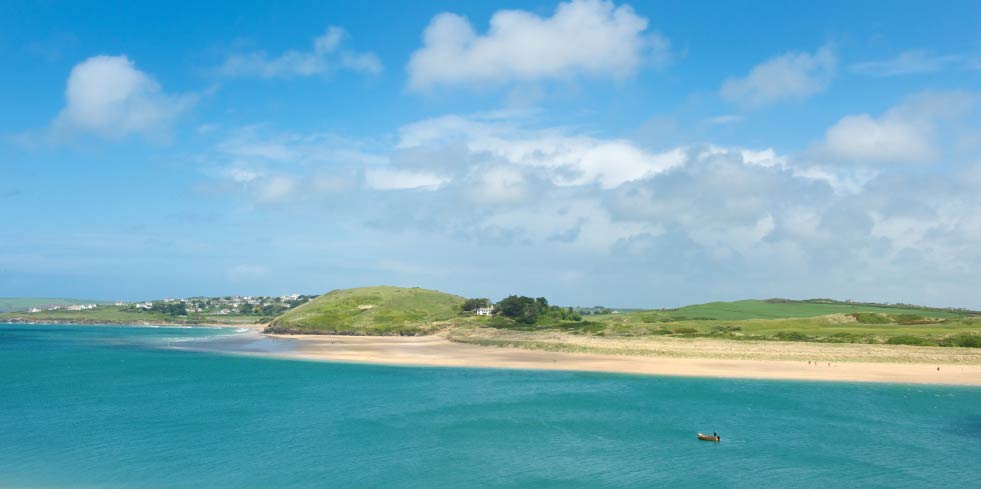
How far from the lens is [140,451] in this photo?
36.5m

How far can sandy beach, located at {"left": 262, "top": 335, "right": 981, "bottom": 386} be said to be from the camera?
65.6 meters

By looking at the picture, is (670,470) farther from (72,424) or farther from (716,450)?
(72,424)

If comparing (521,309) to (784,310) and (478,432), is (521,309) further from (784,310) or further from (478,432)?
(478,432)

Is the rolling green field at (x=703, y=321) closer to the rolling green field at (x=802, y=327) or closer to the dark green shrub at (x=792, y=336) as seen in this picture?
the rolling green field at (x=802, y=327)

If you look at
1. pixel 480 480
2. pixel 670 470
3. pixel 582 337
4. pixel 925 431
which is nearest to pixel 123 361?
pixel 582 337

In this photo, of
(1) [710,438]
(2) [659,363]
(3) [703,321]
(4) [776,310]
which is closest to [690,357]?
(2) [659,363]

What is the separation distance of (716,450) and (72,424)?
4194 centimetres

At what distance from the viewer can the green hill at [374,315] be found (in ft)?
480

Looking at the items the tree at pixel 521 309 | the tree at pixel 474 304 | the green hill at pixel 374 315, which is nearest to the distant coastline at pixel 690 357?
the tree at pixel 521 309

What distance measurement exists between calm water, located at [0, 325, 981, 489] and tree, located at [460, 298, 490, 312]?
95898mm

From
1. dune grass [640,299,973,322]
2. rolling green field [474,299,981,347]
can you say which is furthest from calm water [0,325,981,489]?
dune grass [640,299,973,322]

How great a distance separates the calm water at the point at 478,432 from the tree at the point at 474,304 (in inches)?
3776

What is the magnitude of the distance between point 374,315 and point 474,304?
2576 cm

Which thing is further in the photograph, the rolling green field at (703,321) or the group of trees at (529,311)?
the group of trees at (529,311)
